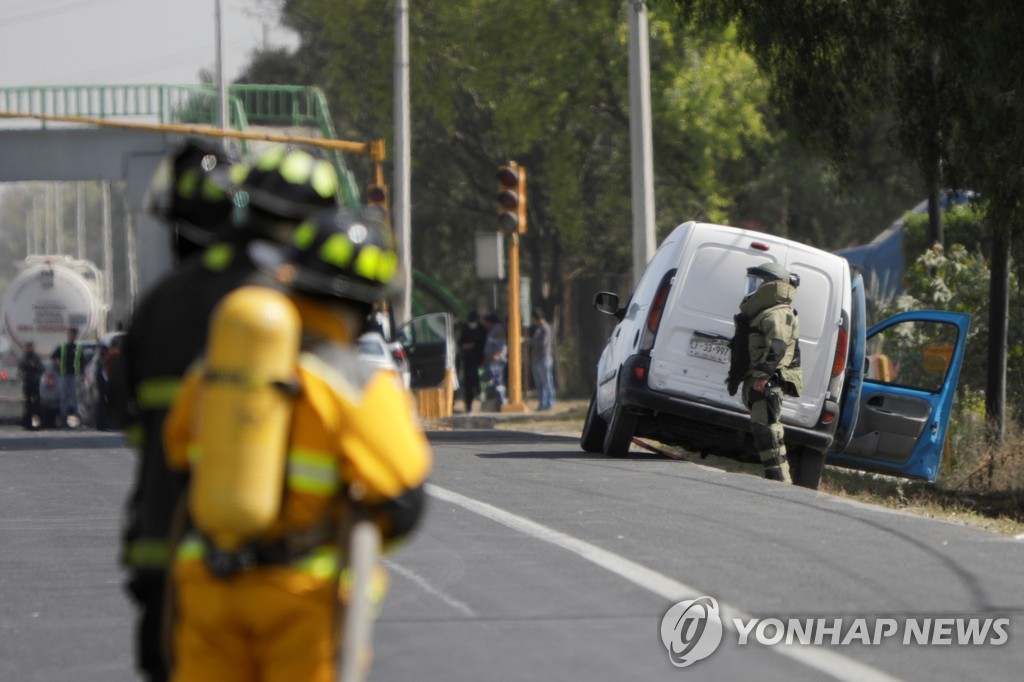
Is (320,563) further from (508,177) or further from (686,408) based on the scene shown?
(508,177)

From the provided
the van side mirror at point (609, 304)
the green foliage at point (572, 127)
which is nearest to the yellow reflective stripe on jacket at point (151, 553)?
the van side mirror at point (609, 304)

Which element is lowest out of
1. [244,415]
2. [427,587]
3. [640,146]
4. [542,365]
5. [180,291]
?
[427,587]

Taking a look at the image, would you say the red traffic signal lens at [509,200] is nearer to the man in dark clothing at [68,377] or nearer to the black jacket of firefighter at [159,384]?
the man in dark clothing at [68,377]

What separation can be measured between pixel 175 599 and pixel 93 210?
18403 centimetres

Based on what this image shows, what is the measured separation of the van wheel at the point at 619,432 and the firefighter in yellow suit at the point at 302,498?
10.7 meters

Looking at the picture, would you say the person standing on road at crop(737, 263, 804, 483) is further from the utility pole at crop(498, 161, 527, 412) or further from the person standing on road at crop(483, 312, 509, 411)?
the person standing on road at crop(483, 312, 509, 411)

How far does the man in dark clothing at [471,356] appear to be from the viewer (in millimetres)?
29016

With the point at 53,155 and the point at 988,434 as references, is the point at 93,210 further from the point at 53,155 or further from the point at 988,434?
the point at 988,434

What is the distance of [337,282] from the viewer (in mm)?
3363

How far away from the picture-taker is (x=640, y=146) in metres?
23.2

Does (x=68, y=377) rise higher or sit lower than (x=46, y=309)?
lower

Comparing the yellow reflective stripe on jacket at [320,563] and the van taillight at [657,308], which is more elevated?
the van taillight at [657,308]

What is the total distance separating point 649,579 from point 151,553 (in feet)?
14.5

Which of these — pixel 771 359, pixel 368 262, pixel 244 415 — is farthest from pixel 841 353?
pixel 244 415
